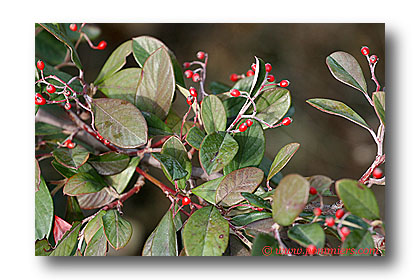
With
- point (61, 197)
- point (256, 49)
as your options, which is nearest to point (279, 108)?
point (61, 197)

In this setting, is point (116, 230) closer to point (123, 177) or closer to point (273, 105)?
point (123, 177)

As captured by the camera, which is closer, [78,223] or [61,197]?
[78,223]

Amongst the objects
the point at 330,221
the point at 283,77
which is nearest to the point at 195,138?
the point at 330,221

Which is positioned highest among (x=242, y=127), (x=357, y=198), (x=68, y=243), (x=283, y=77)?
(x=283, y=77)

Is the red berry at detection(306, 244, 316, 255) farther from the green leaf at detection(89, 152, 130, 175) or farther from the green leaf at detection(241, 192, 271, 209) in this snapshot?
the green leaf at detection(89, 152, 130, 175)

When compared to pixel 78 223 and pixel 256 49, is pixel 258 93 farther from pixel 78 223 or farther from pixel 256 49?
pixel 256 49

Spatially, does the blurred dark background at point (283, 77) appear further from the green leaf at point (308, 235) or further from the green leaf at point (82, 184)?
the green leaf at point (308, 235)

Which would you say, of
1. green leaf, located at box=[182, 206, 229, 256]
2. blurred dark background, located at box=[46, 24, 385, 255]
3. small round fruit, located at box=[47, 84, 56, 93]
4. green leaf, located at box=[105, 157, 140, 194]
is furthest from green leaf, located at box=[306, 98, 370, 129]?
blurred dark background, located at box=[46, 24, 385, 255]

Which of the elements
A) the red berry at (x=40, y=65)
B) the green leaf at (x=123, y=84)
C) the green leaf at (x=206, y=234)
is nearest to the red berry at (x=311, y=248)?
the green leaf at (x=206, y=234)
